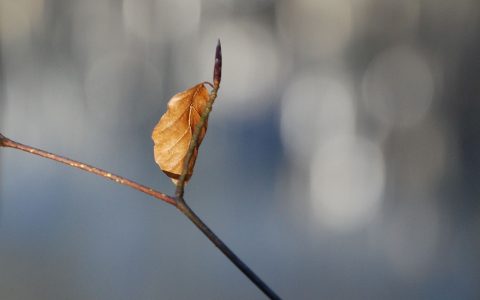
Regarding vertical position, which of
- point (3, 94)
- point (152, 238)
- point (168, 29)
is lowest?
point (152, 238)

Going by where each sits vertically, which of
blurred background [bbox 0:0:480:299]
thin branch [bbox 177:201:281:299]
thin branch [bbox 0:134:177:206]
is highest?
thin branch [bbox 0:134:177:206]

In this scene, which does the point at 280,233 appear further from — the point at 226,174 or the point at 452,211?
the point at 452,211

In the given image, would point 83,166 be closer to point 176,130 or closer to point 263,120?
point 176,130

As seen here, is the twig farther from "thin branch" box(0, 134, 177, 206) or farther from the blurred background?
the blurred background

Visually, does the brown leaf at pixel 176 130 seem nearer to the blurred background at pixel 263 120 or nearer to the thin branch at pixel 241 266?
the thin branch at pixel 241 266

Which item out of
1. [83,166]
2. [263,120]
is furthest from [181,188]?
[263,120]

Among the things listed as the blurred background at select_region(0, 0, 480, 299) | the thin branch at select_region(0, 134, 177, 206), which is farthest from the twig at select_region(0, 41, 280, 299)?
the blurred background at select_region(0, 0, 480, 299)

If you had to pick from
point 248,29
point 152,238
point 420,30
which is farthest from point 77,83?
point 420,30

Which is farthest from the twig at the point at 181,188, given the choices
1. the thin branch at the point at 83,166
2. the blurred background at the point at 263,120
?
the blurred background at the point at 263,120
